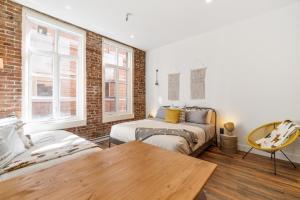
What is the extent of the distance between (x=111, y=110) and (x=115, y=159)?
3256 millimetres

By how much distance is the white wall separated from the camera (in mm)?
2746

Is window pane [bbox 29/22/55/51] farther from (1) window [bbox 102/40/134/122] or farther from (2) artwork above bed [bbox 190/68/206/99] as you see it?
(2) artwork above bed [bbox 190/68/206/99]

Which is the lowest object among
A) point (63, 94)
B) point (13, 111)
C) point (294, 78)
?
point (13, 111)

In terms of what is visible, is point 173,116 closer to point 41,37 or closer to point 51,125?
point 51,125

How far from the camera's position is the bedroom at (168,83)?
1979 mm

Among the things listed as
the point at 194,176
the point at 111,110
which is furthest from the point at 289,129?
the point at 111,110

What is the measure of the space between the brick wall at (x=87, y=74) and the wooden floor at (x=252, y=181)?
9.04ft

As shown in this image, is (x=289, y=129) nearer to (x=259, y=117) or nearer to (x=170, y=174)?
(x=259, y=117)

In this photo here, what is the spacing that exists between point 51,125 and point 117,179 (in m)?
2.77

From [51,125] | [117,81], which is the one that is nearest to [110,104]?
[117,81]

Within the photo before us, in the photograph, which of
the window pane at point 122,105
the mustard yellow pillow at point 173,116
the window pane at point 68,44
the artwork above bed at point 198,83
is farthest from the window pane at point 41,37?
the artwork above bed at point 198,83

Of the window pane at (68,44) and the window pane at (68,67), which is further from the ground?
the window pane at (68,44)

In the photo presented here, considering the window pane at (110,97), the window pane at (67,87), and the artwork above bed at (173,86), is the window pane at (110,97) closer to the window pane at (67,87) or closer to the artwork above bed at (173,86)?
the window pane at (67,87)

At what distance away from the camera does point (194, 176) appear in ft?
3.22
